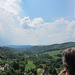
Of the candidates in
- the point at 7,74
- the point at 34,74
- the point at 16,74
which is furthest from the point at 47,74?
the point at 7,74

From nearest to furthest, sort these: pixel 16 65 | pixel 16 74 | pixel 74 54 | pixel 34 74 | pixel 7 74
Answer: pixel 74 54 → pixel 7 74 → pixel 16 74 → pixel 34 74 → pixel 16 65

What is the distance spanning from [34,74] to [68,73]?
77370 millimetres

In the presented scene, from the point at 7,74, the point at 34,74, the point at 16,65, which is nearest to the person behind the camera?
the point at 7,74

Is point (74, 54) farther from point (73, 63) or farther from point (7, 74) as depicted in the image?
point (7, 74)

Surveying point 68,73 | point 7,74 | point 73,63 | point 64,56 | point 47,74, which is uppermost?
point 64,56

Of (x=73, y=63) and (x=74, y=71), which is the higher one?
(x=73, y=63)

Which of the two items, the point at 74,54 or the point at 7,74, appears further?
the point at 7,74

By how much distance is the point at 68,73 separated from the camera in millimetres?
3451

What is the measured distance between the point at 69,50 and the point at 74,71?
701mm

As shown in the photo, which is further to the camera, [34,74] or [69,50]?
[34,74]

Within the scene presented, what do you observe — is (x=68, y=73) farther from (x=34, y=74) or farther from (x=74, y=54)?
(x=34, y=74)

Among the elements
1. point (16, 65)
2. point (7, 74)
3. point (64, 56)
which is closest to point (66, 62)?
point (64, 56)

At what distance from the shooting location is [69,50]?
3391mm

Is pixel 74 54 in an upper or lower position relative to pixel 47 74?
upper
